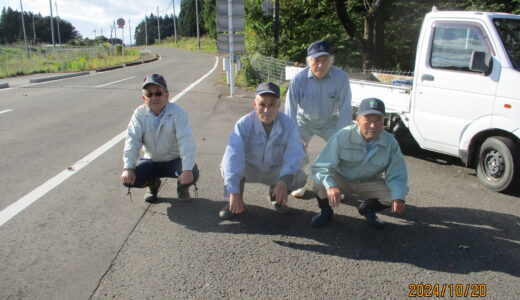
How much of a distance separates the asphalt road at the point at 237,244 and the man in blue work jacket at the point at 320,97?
857 millimetres

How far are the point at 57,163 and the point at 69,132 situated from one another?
220 cm

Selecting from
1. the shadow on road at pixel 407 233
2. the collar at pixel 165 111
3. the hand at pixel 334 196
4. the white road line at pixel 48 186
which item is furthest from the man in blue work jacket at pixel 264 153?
the white road line at pixel 48 186

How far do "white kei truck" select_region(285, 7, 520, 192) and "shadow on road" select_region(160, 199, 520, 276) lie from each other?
3.05 ft

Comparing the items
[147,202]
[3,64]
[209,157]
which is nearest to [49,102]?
[209,157]

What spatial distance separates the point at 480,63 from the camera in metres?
4.45

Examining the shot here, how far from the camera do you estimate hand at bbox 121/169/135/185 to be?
12.6 ft

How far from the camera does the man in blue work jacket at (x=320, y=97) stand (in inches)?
165

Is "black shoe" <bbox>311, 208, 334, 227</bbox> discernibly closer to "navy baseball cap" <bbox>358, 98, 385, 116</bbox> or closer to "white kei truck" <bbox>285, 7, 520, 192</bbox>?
"navy baseball cap" <bbox>358, 98, 385, 116</bbox>

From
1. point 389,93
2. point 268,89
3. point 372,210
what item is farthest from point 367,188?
point 389,93

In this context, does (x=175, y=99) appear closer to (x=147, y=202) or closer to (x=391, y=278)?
(x=147, y=202)

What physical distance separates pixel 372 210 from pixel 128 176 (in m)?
2.32

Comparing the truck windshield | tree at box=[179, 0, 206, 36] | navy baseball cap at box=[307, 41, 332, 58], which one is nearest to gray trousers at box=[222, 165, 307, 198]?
navy baseball cap at box=[307, 41, 332, 58]

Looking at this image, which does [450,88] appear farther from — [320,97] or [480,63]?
[320,97]

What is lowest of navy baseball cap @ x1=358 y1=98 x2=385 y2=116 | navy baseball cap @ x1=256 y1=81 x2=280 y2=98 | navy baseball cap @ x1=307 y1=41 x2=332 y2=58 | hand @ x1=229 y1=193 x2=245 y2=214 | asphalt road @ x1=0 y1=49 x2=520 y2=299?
asphalt road @ x1=0 y1=49 x2=520 y2=299
